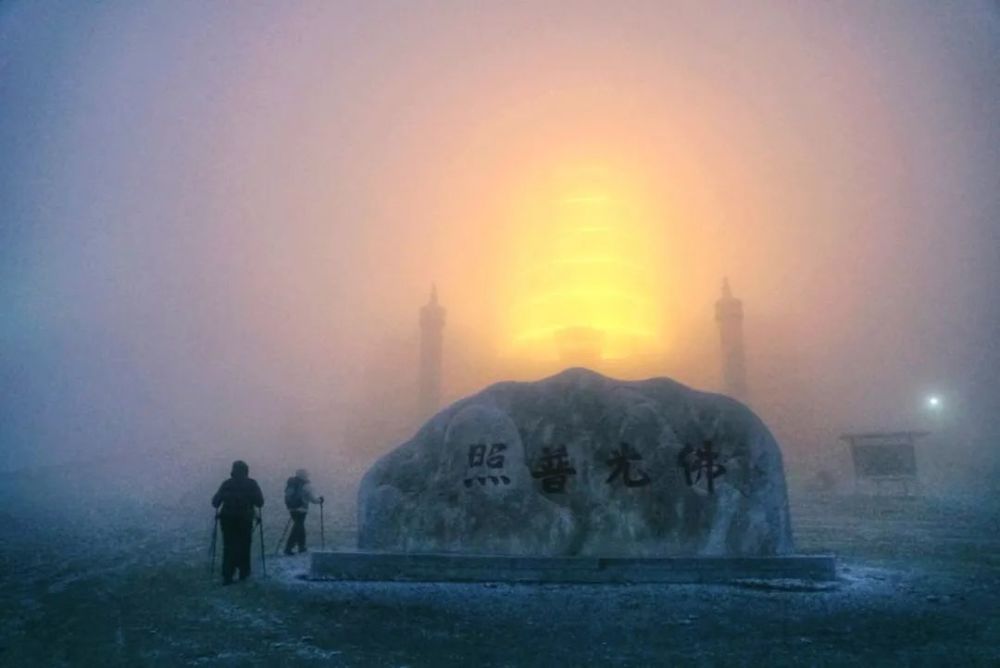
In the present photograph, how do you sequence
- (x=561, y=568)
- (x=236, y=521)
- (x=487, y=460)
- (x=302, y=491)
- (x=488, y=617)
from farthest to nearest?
(x=302, y=491) < (x=487, y=460) < (x=236, y=521) < (x=561, y=568) < (x=488, y=617)

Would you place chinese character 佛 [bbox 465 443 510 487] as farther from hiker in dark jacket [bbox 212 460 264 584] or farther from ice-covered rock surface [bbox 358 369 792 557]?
hiker in dark jacket [bbox 212 460 264 584]

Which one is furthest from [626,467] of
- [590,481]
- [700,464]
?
[700,464]

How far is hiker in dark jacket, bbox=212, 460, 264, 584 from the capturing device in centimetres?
1105

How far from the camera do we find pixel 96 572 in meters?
12.0

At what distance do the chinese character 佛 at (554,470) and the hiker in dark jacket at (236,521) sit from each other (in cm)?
558

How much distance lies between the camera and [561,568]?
35.3 feet

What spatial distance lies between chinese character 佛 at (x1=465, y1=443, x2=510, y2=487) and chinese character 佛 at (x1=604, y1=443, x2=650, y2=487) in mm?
2215

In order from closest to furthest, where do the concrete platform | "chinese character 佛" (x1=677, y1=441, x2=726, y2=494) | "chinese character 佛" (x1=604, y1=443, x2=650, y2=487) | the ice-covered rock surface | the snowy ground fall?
the snowy ground → the concrete platform → the ice-covered rock surface → "chinese character 佛" (x1=677, y1=441, x2=726, y2=494) → "chinese character 佛" (x1=604, y1=443, x2=650, y2=487)

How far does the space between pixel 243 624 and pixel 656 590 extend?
258 inches

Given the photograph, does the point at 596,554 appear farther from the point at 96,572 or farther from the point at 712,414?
the point at 96,572

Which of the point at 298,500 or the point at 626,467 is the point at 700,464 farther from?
the point at 298,500

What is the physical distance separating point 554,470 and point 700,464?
295 cm

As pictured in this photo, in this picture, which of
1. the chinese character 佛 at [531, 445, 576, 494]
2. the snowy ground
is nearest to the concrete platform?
the snowy ground

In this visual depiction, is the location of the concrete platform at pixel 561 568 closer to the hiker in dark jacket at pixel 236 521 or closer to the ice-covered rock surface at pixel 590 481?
the ice-covered rock surface at pixel 590 481
